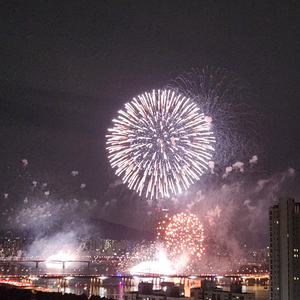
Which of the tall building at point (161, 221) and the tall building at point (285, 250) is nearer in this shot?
the tall building at point (285, 250)

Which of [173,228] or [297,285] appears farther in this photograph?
[173,228]

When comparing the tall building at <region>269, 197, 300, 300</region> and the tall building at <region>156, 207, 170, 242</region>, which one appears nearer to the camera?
the tall building at <region>269, 197, 300, 300</region>

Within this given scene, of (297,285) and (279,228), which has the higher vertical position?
(279,228)

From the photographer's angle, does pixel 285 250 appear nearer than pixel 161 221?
Yes

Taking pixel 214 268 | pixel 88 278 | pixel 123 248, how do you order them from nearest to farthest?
pixel 88 278
pixel 214 268
pixel 123 248

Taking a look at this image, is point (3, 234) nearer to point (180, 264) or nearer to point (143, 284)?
point (180, 264)

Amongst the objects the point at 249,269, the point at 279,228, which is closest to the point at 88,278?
the point at 249,269

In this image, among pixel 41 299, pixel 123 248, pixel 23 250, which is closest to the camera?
pixel 41 299
